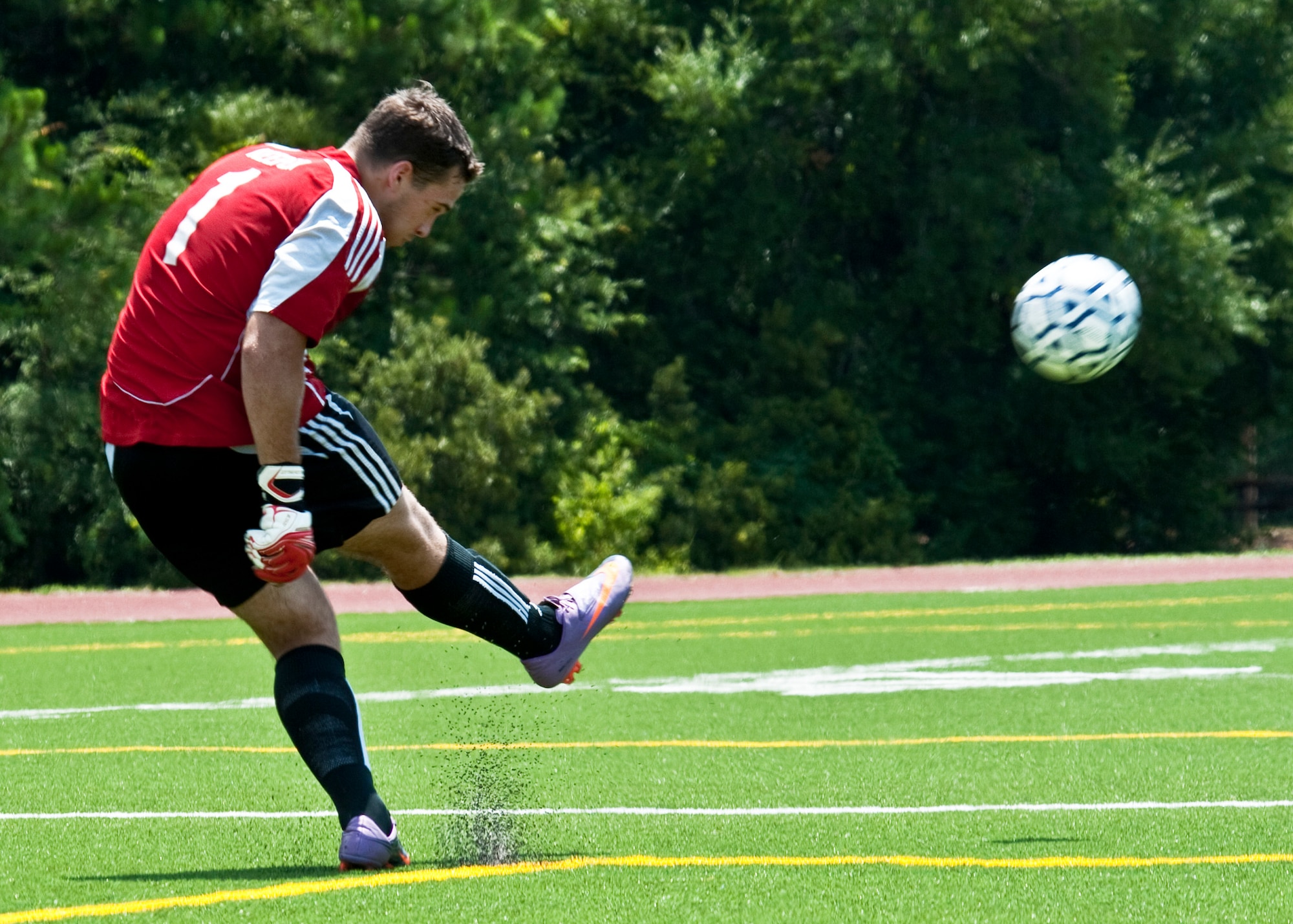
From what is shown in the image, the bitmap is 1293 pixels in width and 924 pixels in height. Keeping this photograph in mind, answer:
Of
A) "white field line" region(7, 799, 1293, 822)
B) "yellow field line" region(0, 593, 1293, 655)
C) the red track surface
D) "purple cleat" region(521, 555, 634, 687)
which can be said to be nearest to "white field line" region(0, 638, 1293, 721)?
"yellow field line" region(0, 593, 1293, 655)

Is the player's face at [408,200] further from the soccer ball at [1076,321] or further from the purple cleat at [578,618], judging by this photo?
the soccer ball at [1076,321]

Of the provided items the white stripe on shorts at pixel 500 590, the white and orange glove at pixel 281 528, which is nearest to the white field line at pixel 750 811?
the white stripe on shorts at pixel 500 590

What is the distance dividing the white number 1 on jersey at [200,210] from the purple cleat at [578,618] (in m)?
1.47

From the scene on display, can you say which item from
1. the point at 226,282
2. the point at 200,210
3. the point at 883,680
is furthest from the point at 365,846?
the point at 883,680

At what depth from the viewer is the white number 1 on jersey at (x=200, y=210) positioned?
448 cm

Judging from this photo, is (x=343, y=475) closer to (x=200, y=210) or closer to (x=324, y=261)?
(x=324, y=261)

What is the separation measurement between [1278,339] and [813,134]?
8.02 meters

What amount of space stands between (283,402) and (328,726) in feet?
3.04

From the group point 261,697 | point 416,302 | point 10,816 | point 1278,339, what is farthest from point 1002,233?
point 10,816

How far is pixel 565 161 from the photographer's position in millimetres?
29391

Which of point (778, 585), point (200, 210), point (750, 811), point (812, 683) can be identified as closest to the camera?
point (200, 210)

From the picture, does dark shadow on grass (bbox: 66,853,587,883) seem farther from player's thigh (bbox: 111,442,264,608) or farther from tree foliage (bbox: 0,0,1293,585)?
tree foliage (bbox: 0,0,1293,585)

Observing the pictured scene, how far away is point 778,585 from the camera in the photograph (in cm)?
2161

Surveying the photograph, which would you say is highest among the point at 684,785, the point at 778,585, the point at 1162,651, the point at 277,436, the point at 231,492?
the point at 277,436
